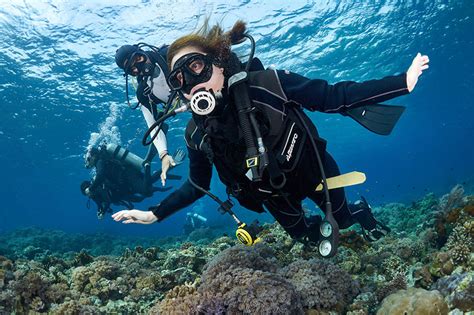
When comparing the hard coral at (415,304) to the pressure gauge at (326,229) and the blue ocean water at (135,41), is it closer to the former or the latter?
the pressure gauge at (326,229)

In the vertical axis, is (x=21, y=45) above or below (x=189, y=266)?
above

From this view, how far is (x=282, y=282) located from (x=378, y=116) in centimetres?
234

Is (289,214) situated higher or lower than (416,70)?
lower

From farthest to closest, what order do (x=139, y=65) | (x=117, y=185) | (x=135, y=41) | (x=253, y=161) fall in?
(x=135, y=41) < (x=117, y=185) < (x=139, y=65) < (x=253, y=161)

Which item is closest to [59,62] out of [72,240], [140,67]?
[72,240]

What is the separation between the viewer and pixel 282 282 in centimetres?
389

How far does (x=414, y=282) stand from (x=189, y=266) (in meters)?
3.93

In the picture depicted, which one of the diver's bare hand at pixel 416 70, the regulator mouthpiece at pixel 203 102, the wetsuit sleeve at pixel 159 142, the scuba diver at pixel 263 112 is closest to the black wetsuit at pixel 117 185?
the wetsuit sleeve at pixel 159 142

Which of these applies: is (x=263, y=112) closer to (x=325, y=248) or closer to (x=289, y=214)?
(x=325, y=248)

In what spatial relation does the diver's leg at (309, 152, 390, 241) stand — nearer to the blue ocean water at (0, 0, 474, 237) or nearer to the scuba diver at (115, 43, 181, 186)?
the scuba diver at (115, 43, 181, 186)

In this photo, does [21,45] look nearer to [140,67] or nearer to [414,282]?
[140,67]

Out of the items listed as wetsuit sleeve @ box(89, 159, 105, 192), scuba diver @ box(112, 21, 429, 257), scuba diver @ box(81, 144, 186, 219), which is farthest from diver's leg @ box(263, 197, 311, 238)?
wetsuit sleeve @ box(89, 159, 105, 192)

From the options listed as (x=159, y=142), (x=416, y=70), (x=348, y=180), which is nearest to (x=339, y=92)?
(x=416, y=70)

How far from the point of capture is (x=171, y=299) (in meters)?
3.97
